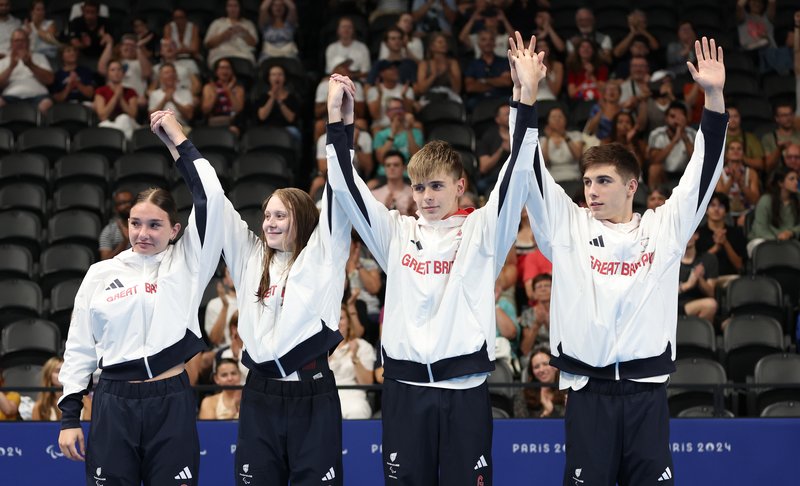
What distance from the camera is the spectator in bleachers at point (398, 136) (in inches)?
444

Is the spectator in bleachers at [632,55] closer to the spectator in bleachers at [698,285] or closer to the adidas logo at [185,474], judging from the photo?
the spectator in bleachers at [698,285]

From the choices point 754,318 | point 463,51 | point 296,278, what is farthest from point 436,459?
point 463,51

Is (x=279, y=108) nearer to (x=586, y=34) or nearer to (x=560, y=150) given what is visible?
(x=560, y=150)

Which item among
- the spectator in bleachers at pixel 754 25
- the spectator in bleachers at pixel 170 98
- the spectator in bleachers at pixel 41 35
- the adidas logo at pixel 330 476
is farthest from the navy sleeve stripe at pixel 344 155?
the spectator in bleachers at pixel 754 25

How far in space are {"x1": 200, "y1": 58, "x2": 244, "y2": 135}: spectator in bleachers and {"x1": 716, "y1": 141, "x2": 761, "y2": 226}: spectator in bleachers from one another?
5157 millimetres

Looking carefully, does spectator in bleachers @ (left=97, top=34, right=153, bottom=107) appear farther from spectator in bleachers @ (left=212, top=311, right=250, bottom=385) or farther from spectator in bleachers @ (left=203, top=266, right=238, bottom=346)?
spectator in bleachers @ (left=212, top=311, right=250, bottom=385)

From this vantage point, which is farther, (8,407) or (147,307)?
(8,407)

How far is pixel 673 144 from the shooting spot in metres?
11.5

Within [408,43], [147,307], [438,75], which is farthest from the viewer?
[408,43]

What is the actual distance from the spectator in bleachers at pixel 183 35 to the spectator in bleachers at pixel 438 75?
2747 millimetres

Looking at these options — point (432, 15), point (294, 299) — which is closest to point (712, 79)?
point (294, 299)

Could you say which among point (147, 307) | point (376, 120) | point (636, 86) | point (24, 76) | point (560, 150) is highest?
point (24, 76)

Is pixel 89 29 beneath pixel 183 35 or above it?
above

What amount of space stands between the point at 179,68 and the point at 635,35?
5302 mm
